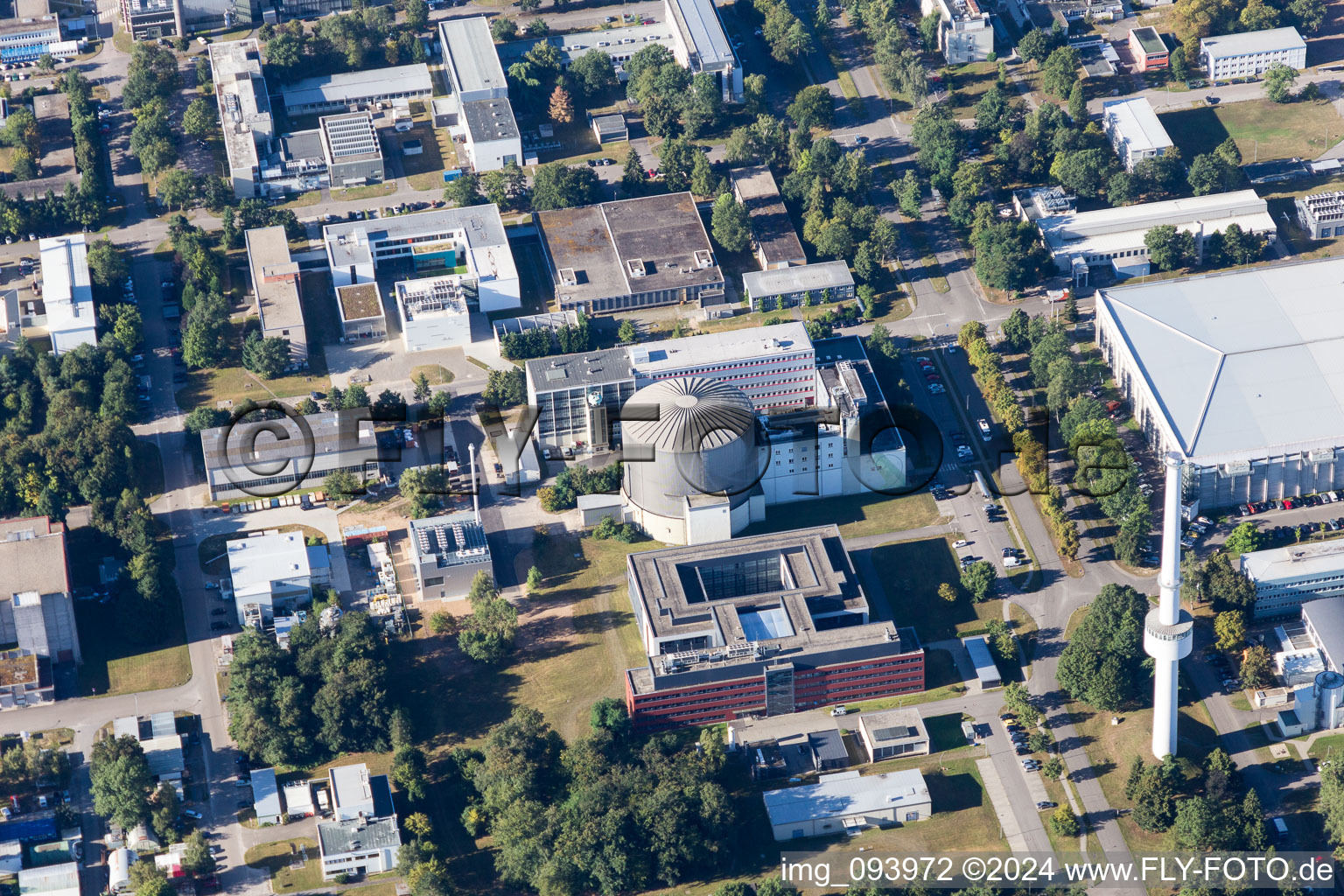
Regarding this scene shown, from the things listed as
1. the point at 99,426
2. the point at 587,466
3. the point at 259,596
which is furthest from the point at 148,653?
the point at 587,466

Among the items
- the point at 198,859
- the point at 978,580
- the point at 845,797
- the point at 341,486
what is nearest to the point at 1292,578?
the point at 978,580

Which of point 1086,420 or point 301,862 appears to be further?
point 1086,420

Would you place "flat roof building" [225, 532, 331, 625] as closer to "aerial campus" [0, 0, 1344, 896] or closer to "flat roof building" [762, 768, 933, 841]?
"aerial campus" [0, 0, 1344, 896]

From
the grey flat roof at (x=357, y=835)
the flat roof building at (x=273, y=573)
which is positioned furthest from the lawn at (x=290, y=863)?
the flat roof building at (x=273, y=573)

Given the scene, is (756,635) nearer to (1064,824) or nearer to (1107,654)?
(1107,654)

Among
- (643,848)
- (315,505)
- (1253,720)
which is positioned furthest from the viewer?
(315,505)

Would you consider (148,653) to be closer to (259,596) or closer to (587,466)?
(259,596)
